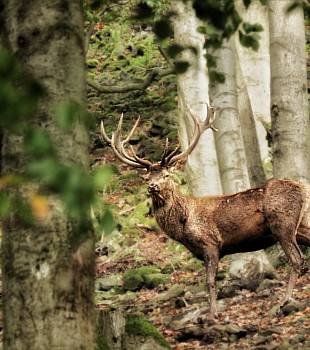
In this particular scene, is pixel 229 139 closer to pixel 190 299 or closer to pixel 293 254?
pixel 190 299

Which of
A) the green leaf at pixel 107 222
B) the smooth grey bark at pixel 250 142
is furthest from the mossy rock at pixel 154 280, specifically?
the green leaf at pixel 107 222

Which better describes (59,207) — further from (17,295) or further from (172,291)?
(172,291)

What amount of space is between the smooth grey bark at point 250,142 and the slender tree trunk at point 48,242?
33.0 ft

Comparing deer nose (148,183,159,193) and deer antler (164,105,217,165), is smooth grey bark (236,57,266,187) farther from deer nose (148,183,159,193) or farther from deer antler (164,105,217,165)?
deer nose (148,183,159,193)

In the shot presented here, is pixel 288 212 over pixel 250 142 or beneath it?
beneath

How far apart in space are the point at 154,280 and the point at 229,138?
2.48m

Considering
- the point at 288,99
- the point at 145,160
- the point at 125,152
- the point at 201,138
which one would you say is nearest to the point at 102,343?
the point at 145,160

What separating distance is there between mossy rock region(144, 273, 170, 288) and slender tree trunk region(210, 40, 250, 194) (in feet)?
5.67

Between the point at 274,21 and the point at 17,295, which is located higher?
the point at 274,21

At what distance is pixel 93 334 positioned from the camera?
4.36 metres

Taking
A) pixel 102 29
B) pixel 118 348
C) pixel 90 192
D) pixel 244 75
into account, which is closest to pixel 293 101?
pixel 244 75

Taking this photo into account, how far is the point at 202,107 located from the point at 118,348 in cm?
729

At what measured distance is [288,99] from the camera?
39.6ft

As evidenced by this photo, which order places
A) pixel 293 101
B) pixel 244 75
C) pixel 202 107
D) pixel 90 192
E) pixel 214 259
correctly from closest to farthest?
pixel 90 192
pixel 214 259
pixel 293 101
pixel 202 107
pixel 244 75
